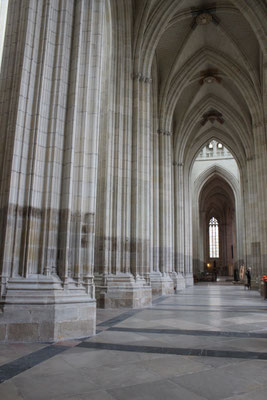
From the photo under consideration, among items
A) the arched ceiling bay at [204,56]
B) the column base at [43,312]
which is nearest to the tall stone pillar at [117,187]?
the arched ceiling bay at [204,56]

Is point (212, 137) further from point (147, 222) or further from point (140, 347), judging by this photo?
point (140, 347)

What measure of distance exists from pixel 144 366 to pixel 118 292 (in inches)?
282

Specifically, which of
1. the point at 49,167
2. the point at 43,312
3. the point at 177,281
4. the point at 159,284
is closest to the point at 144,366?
the point at 43,312

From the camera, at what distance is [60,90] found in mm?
7703

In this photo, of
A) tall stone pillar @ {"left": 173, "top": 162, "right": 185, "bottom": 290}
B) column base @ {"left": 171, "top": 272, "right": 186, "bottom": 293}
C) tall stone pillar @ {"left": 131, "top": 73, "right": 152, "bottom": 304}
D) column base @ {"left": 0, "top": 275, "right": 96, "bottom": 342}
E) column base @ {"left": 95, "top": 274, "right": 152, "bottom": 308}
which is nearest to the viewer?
Answer: column base @ {"left": 0, "top": 275, "right": 96, "bottom": 342}

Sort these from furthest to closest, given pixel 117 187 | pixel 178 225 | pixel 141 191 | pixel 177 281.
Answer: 1. pixel 178 225
2. pixel 177 281
3. pixel 141 191
4. pixel 117 187

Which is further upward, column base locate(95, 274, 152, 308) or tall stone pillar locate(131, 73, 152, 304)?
tall stone pillar locate(131, 73, 152, 304)

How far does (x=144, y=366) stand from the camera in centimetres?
443

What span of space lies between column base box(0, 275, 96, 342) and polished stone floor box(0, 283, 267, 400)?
0.34 metres

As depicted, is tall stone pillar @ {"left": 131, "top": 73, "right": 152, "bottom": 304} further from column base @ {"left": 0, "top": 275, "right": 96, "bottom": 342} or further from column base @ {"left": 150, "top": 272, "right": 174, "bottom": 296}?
column base @ {"left": 0, "top": 275, "right": 96, "bottom": 342}

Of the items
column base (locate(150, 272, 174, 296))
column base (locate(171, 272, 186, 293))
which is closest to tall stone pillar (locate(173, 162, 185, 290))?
column base (locate(171, 272, 186, 293))

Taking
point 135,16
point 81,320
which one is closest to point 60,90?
point 81,320

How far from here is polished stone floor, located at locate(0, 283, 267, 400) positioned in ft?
11.4

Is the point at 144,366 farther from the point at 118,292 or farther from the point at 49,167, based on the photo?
the point at 118,292
